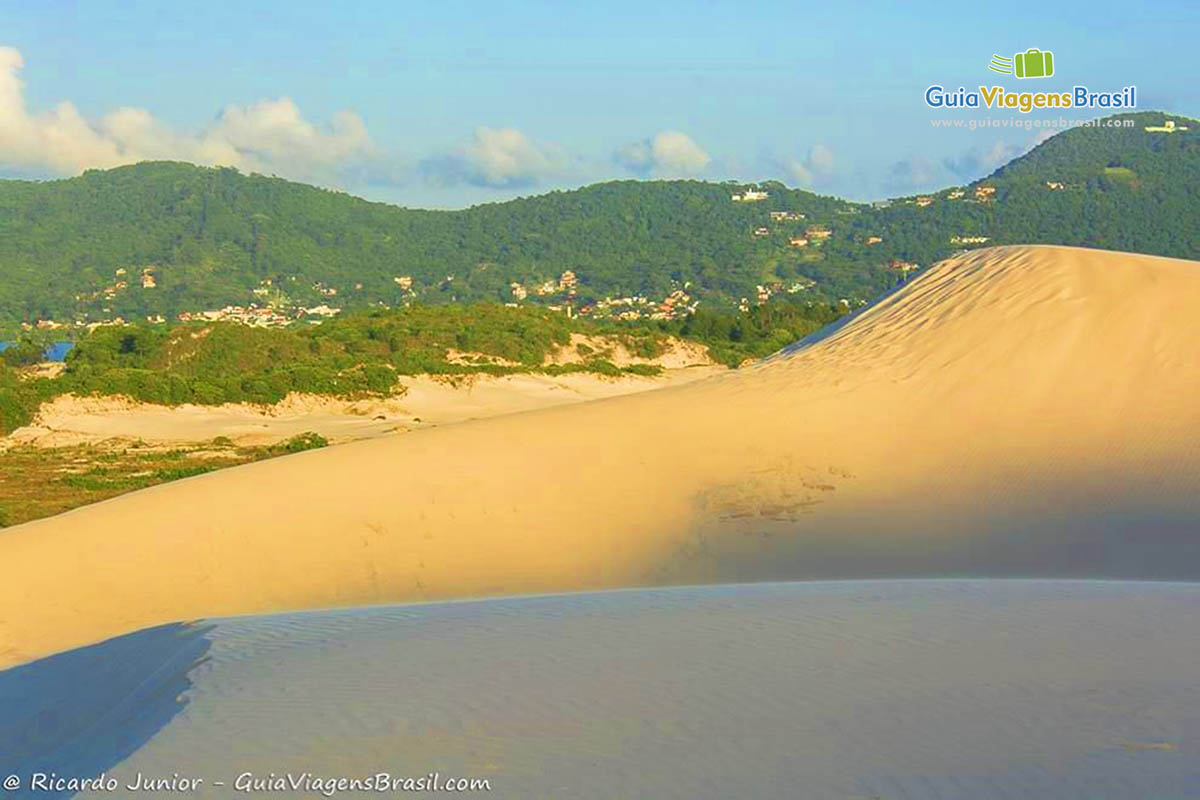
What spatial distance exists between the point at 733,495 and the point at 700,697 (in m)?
7.39

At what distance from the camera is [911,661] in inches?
312

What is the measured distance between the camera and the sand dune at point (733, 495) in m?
12.8

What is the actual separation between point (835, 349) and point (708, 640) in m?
11.6

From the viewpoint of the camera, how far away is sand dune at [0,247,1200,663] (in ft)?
41.9

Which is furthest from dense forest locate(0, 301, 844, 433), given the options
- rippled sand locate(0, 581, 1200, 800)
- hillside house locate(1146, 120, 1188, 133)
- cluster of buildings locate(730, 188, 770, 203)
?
cluster of buildings locate(730, 188, 770, 203)

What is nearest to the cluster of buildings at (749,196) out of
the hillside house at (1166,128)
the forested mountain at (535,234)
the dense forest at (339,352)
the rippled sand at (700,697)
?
the forested mountain at (535,234)

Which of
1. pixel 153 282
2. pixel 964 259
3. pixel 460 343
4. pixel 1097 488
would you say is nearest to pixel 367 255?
pixel 153 282

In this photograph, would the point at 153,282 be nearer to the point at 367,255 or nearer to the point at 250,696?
the point at 367,255

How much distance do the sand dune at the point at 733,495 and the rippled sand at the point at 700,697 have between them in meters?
2.18

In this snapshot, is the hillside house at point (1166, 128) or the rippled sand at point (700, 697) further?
the hillside house at point (1166, 128)

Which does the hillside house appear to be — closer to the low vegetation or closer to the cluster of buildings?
the cluster of buildings

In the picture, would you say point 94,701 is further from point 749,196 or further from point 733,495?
point 749,196

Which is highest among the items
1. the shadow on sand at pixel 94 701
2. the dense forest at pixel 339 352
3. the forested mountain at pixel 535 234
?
the forested mountain at pixel 535 234

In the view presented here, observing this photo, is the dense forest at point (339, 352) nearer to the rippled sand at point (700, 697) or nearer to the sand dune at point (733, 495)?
the sand dune at point (733, 495)
